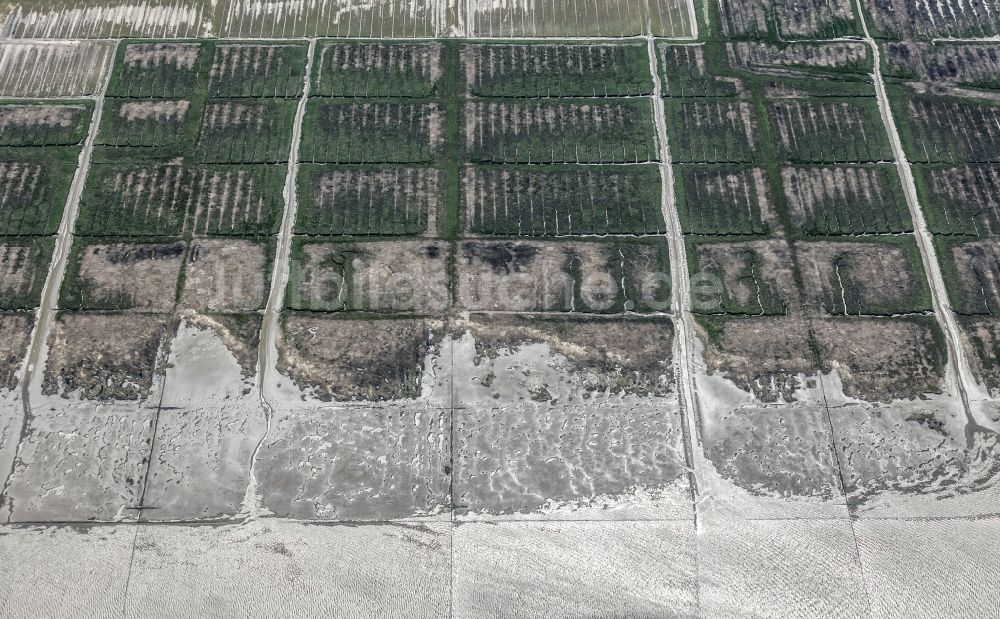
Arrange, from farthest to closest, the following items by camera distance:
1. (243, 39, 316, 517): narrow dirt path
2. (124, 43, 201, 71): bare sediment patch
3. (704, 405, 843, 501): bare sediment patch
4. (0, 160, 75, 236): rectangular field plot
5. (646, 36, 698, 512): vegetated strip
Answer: (124, 43, 201, 71): bare sediment patch
(0, 160, 75, 236): rectangular field plot
(646, 36, 698, 512): vegetated strip
(243, 39, 316, 517): narrow dirt path
(704, 405, 843, 501): bare sediment patch

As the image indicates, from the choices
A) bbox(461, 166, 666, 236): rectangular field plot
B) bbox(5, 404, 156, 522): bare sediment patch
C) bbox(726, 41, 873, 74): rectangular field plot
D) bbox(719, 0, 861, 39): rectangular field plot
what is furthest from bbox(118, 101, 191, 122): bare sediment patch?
bbox(719, 0, 861, 39): rectangular field plot

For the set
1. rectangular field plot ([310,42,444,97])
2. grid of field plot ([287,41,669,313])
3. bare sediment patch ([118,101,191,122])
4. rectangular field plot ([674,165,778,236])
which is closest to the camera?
grid of field plot ([287,41,669,313])

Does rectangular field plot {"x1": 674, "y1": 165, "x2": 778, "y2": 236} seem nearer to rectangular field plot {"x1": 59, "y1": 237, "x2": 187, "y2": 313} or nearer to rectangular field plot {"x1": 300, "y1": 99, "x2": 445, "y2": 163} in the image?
rectangular field plot {"x1": 300, "y1": 99, "x2": 445, "y2": 163}

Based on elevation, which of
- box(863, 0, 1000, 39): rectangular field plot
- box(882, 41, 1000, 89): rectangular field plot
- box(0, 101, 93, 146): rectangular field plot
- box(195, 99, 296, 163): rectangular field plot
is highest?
box(863, 0, 1000, 39): rectangular field plot

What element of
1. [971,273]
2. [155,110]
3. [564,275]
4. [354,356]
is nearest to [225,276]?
[354,356]

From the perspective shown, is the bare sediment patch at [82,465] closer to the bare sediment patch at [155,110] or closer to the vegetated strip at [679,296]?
the bare sediment patch at [155,110]

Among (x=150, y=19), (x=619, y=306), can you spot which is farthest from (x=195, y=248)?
(x=619, y=306)
